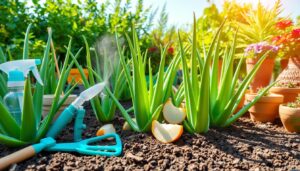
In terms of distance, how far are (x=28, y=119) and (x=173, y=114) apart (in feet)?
1.83

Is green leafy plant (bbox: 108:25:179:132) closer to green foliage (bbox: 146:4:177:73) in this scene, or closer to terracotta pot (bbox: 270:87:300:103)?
terracotta pot (bbox: 270:87:300:103)

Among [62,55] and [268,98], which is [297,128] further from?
[62,55]

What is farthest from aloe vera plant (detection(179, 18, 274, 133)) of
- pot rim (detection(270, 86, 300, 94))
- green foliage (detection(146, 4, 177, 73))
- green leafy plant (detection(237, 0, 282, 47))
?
green foliage (detection(146, 4, 177, 73))

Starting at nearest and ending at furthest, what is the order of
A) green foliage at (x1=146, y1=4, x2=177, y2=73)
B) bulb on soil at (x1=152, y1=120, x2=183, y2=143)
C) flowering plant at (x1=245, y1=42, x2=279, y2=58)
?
bulb on soil at (x1=152, y1=120, x2=183, y2=143), flowering plant at (x1=245, y1=42, x2=279, y2=58), green foliage at (x1=146, y1=4, x2=177, y2=73)

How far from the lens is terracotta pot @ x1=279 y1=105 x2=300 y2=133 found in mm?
1420

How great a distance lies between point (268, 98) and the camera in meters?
1.62

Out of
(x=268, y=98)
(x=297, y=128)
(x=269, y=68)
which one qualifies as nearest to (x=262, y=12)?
(x=269, y=68)

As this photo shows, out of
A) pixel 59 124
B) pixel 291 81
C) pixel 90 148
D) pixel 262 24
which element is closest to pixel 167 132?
pixel 90 148

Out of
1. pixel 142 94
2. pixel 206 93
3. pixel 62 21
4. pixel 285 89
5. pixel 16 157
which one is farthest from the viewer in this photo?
pixel 62 21

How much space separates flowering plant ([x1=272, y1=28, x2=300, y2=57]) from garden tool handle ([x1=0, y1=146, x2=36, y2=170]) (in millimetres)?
1651

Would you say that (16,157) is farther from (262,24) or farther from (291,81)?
(262,24)

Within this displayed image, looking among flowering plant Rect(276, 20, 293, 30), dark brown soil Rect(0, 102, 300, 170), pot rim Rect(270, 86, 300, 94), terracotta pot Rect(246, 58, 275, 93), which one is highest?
flowering plant Rect(276, 20, 293, 30)

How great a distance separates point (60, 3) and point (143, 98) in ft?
8.28

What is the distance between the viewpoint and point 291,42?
2.02 m
